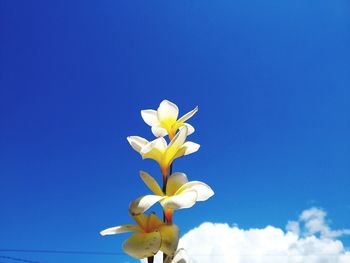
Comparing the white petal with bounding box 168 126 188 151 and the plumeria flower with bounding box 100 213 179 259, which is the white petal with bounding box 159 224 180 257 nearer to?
the plumeria flower with bounding box 100 213 179 259

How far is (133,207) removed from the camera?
1.69ft

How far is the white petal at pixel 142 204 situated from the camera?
0.51 metres

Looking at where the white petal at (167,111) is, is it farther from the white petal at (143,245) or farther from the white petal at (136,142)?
the white petal at (143,245)

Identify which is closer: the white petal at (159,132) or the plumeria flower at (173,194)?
the plumeria flower at (173,194)

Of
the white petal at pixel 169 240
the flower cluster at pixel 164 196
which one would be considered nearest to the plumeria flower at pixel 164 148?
the flower cluster at pixel 164 196

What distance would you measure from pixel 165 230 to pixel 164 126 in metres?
0.20

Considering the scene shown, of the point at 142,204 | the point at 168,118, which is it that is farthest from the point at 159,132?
the point at 142,204

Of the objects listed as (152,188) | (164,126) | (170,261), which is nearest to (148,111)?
(164,126)

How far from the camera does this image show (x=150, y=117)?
68cm

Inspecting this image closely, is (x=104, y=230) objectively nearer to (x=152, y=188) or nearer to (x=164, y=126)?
(x=152, y=188)

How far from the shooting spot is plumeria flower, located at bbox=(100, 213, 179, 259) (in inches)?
20.3

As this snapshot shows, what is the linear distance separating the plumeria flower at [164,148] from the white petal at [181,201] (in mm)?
79

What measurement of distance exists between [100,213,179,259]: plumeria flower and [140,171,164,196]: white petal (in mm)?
35

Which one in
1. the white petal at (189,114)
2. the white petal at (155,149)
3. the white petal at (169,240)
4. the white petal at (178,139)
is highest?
the white petal at (189,114)
